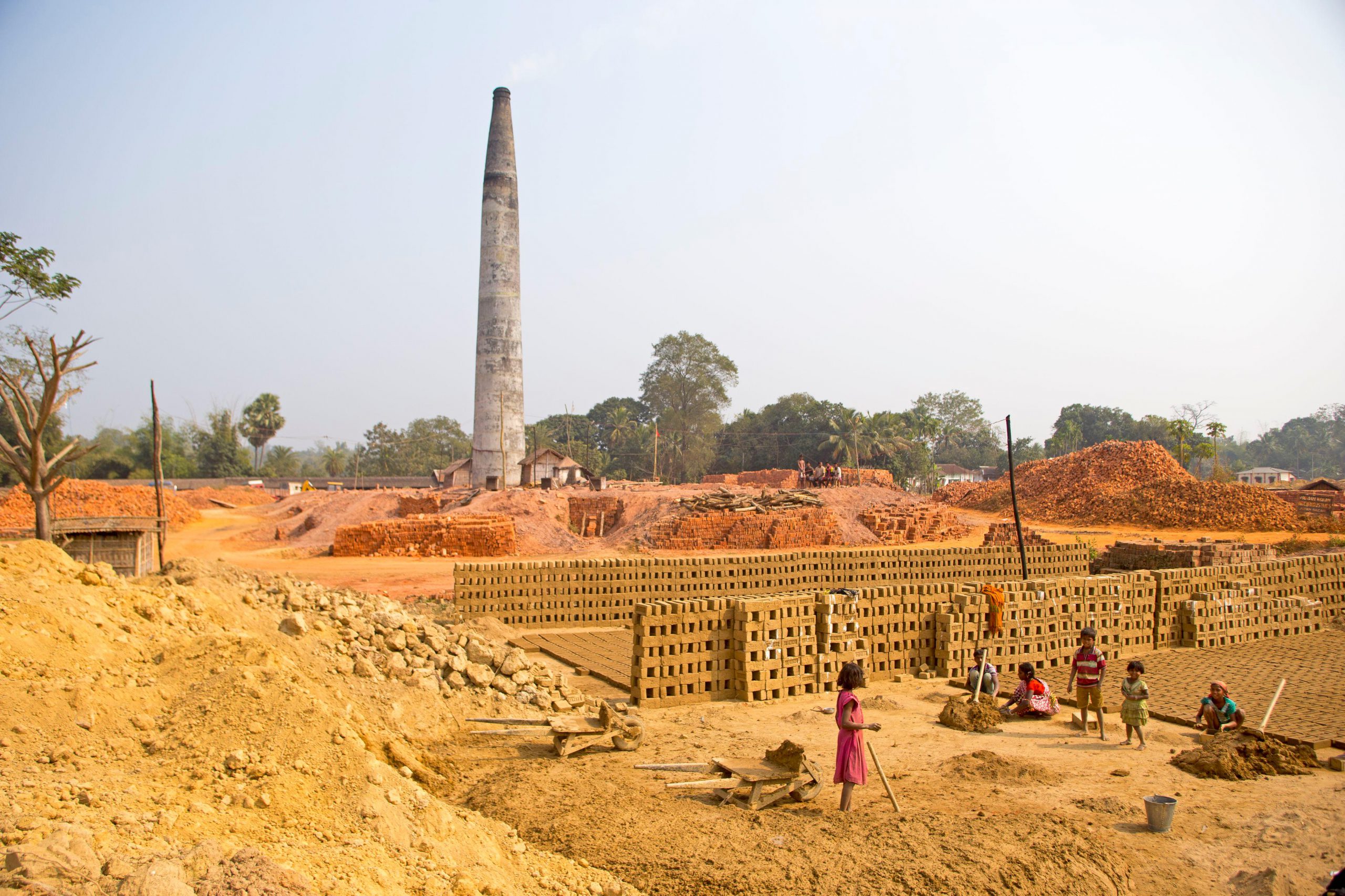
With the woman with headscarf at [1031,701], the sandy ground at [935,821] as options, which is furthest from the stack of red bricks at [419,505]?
the woman with headscarf at [1031,701]

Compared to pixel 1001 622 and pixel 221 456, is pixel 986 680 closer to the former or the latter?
pixel 1001 622

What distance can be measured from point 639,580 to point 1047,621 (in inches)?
230

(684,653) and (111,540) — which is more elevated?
(111,540)

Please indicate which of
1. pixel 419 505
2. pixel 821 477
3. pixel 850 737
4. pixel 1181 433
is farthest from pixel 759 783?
pixel 1181 433

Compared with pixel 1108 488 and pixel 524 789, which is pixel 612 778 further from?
pixel 1108 488

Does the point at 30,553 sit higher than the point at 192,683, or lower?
higher

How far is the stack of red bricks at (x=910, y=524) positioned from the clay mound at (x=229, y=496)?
1220 inches

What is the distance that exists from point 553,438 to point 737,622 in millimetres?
53883

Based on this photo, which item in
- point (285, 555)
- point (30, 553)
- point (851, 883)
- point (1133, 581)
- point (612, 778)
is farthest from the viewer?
point (285, 555)

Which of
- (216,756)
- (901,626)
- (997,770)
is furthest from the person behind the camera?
(901,626)

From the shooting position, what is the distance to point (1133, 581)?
10.3 metres

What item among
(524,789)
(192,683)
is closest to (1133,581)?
(524,789)

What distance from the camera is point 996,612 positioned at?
9.09 m

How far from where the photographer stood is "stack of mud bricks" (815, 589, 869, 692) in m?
8.38
